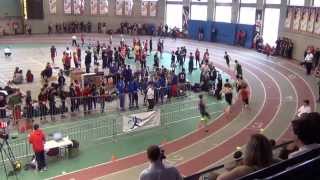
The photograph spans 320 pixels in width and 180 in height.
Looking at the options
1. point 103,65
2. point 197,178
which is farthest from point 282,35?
point 197,178

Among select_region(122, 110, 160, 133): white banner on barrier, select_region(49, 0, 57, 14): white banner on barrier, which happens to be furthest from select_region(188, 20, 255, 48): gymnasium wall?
select_region(122, 110, 160, 133): white banner on barrier

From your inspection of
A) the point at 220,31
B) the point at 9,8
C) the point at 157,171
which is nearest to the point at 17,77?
the point at 157,171

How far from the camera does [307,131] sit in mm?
4105

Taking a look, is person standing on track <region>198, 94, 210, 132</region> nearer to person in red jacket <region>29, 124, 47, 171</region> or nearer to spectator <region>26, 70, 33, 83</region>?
person in red jacket <region>29, 124, 47, 171</region>

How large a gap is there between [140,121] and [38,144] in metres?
4.60

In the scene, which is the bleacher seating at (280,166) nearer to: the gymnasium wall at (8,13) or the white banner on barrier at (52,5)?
the gymnasium wall at (8,13)

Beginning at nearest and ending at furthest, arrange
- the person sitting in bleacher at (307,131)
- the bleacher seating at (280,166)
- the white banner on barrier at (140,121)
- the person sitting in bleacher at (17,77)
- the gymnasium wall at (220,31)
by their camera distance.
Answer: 1. the bleacher seating at (280,166)
2. the person sitting in bleacher at (307,131)
3. the white banner on barrier at (140,121)
4. the person sitting in bleacher at (17,77)
5. the gymnasium wall at (220,31)

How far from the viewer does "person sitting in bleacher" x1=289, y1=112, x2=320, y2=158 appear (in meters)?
4.06

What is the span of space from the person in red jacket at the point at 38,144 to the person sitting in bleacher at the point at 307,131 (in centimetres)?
979

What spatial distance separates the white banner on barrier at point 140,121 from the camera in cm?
1552

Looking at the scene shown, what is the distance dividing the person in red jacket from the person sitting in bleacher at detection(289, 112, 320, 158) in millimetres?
9788

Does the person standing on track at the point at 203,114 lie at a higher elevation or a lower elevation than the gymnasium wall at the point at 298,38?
lower

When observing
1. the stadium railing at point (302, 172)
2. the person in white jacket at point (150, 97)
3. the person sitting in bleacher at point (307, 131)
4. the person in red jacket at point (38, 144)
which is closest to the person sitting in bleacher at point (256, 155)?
the person sitting in bleacher at point (307, 131)

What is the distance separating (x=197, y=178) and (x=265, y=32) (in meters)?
38.0
